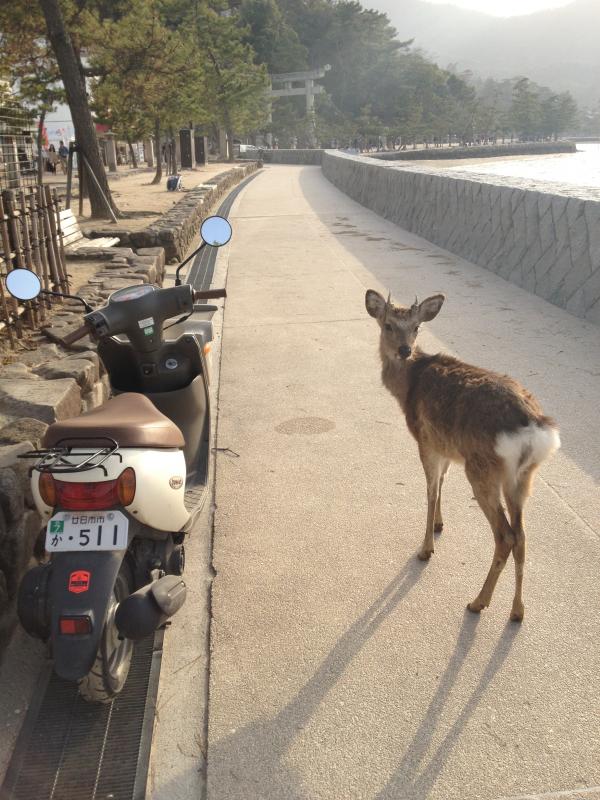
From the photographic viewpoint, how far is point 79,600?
8.30 ft

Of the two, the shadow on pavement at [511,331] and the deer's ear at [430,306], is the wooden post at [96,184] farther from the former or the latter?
the deer's ear at [430,306]

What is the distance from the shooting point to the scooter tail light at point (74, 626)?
8.17 ft

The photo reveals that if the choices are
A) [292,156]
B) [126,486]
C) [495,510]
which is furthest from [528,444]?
[292,156]

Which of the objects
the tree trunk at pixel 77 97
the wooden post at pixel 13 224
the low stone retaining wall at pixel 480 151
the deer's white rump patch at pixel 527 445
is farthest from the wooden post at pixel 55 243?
the low stone retaining wall at pixel 480 151

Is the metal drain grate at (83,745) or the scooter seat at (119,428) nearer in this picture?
the metal drain grate at (83,745)

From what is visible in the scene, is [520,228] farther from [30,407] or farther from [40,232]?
A: [30,407]

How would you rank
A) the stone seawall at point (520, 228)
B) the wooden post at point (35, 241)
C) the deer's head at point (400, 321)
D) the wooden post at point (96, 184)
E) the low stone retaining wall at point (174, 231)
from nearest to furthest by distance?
the deer's head at point (400, 321) < the wooden post at point (35, 241) < the stone seawall at point (520, 228) < the low stone retaining wall at point (174, 231) < the wooden post at point (96, 184)

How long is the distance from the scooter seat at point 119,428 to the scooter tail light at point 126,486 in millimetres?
129

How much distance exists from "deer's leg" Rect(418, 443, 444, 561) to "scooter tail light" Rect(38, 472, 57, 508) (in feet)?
6.48

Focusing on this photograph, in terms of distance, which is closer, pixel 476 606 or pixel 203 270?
pixel 476 606

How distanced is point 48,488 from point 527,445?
6.44ft

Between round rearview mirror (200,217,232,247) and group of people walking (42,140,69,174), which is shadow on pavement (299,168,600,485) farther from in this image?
group of people walking (42,140,69,174)

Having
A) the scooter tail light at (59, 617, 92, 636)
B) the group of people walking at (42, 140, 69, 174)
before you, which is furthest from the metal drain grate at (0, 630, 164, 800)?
the group of people walking at (42, 140, 69, 174)

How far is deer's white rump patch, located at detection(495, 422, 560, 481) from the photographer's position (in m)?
3.06
